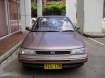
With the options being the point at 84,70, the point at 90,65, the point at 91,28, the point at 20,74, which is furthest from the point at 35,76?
the point at 91,28

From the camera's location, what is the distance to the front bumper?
4816 mm

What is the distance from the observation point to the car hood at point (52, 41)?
5.00 m

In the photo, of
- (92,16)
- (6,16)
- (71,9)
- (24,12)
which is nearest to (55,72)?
(6,16)

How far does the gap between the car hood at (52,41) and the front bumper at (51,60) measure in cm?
22

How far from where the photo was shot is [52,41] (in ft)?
17.4

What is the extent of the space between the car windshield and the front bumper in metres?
1.62

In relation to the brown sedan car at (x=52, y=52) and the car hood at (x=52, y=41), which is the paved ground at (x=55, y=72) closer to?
the brown sedan car at (x=52, y=52)

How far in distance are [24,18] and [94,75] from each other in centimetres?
1135

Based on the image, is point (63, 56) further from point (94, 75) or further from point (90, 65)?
point (90, 65)

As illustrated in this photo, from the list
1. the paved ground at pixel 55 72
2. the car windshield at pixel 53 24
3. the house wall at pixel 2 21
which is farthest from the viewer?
the house wall at pixel 2 21

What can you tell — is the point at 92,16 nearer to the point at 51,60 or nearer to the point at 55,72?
the point at 55,72

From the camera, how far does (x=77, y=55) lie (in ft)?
16.4

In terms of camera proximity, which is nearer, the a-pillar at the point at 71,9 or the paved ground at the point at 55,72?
the paved ground at the point at 55,72

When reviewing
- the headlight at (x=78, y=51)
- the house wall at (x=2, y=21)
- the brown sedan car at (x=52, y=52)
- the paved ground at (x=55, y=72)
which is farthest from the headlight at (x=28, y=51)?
the house wall at (x=2, y=21)
